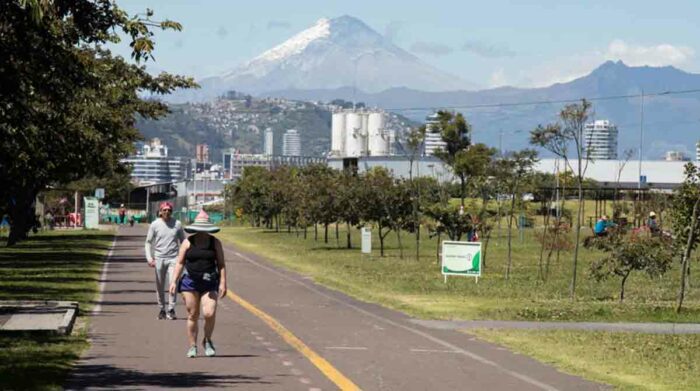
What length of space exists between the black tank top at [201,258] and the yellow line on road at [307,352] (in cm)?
160

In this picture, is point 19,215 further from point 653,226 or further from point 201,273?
point 201,273

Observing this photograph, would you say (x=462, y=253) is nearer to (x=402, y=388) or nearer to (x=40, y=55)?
(x=40, y=55)

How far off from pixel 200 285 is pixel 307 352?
1.62 meters

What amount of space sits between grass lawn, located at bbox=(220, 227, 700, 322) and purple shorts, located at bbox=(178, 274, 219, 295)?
28.3ft

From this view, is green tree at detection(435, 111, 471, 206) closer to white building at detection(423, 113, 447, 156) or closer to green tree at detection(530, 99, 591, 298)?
white building at detection(423, 113, 447, 156)

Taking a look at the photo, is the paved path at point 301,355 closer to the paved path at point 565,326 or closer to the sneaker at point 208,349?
the sneaker at point 208,349

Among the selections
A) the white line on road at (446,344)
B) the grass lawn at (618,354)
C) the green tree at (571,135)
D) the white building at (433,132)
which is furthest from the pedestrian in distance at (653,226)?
the white building at (433,132)

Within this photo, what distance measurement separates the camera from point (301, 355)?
732 inches

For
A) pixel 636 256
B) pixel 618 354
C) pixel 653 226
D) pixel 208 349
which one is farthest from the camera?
pixel 653 226

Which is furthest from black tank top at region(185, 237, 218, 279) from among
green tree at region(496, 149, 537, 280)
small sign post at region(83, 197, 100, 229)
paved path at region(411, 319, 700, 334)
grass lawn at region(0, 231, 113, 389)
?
small sign post at region(83, 197, 100, 229)

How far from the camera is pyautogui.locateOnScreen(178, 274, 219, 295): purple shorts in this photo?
1850 cm

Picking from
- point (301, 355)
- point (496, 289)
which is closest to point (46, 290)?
point (496, 289)

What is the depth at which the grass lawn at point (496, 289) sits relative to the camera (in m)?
27.6

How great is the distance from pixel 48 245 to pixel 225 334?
134 feet
